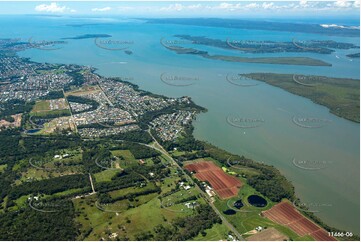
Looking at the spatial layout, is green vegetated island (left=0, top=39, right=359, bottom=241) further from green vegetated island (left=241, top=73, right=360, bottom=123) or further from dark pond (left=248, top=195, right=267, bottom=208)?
green vegetated island (left=241, top=73, right=360, bottom=123)

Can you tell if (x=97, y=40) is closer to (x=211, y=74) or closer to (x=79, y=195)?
(x=211, y=74)

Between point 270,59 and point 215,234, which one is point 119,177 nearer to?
point 215,234

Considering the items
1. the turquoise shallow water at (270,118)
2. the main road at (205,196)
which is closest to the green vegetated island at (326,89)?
the turquoise shallow water at (270,118)

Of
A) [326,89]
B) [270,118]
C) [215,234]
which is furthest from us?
[326,89]

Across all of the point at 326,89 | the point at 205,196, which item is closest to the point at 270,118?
the point at 326,89

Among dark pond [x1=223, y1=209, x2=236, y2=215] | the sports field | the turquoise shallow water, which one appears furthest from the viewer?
the turquoise shallow water

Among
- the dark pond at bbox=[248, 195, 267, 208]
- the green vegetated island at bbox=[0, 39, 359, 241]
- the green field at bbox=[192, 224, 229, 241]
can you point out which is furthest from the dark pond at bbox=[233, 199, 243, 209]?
the green field at bbox=[192, 224, 229, 241]
